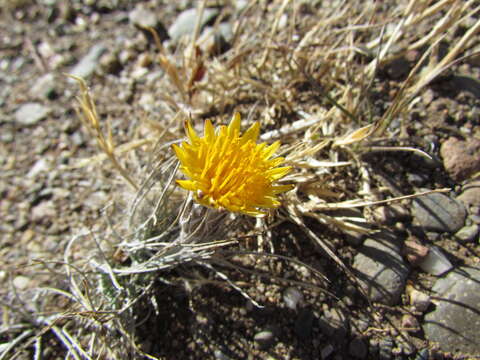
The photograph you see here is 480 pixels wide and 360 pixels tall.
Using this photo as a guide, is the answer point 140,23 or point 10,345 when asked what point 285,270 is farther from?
point 140,23

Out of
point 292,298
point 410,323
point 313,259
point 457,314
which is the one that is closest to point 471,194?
point 457,314

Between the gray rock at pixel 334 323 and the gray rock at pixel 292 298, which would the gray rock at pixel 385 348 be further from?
the gray rock at pixel 292 298

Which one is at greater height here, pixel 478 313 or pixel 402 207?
pixel 402 207

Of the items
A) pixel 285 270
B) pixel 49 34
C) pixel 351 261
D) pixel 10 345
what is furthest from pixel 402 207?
pixel 49 34

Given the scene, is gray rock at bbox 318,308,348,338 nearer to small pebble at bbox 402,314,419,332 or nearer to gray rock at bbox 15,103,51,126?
small pebble at bbox 402,314,419,332

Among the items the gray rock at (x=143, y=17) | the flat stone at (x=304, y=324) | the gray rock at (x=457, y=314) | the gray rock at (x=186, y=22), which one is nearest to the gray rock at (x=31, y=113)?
the gray rock at (x=143, y=17)

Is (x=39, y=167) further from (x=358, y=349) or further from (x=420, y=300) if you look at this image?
(x=420, y=300)
